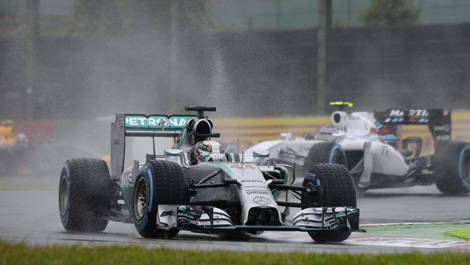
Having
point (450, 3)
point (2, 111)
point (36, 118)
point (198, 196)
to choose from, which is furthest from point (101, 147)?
point (198, 196)

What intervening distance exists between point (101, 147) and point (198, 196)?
2375 cm

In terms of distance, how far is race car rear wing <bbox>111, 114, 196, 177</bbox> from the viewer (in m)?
13.7

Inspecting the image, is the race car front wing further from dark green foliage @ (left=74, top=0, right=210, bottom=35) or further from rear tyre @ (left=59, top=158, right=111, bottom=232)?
dark green foliage @ (left=74, top=0, right=210, bottom=35)

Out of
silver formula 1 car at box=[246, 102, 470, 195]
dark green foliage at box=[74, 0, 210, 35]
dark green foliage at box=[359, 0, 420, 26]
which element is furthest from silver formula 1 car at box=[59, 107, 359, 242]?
dark green foliage at box=[359, 0, 420, 26]

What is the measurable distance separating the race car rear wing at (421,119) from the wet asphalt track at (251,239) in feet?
5.32

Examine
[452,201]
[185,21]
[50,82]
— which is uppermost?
[185,21]

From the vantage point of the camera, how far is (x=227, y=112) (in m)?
35.3

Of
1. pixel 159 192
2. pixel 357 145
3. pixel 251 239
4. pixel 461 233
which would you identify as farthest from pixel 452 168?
pixel 159 192

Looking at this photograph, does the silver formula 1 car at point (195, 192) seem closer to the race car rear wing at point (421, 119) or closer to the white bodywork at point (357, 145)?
the white bodywork at point (357, 145)

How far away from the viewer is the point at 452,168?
22.2 metres

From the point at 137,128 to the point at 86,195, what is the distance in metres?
1.39

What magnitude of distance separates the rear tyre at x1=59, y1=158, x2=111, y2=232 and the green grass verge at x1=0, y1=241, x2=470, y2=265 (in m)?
4.11

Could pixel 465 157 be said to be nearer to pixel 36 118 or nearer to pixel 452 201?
pixel 452 201

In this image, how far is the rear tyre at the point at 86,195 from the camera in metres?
13.0
